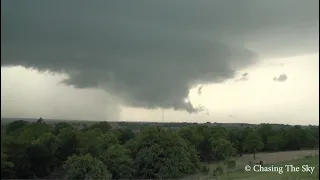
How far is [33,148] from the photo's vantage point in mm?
57656

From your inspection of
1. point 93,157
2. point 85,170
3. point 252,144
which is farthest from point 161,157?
point 252,144

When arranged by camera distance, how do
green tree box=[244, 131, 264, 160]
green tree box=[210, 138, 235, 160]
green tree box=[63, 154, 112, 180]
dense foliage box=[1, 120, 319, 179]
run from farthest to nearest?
green tree box=[244, 131, 264, 160] → green tree box=[210, 138, 235, 160] → dense foliage box=[1, 120, 319, 179] → green tree box=[63, 154, 112, 180]

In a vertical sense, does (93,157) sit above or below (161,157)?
above

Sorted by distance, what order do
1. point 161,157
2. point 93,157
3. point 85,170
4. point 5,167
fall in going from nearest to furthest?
1. point 85,170
2. point 5,167
3. point 93,157
4. point 161,157

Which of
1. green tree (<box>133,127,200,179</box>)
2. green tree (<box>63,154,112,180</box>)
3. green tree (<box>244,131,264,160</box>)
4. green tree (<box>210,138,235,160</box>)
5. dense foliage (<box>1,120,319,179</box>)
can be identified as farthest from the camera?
green tree (<box>244,131,264,160</box>)

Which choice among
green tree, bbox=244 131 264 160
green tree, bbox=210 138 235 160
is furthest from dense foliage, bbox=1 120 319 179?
green tree, bbox=244 131 264 160

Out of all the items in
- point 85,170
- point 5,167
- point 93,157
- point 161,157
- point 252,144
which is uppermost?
point 93,157

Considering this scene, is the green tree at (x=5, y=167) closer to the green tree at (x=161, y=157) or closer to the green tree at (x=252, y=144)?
the green tree at (x=161, y=157)

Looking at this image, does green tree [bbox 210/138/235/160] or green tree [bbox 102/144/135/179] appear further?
green tree [bbox 210/138/235/160]

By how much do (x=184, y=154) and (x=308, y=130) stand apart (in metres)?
71.8

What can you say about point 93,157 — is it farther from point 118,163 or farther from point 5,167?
point 5,167

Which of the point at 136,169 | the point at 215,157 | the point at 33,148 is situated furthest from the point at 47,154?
the point at 215,157

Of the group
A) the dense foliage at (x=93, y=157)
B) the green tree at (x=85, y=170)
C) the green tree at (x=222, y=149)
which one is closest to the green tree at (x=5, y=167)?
the dense foliage at (x=93, y=157)

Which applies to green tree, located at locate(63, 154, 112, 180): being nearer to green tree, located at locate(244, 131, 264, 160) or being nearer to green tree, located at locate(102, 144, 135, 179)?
green tree, located at locate(102, 144, 135, 179)
